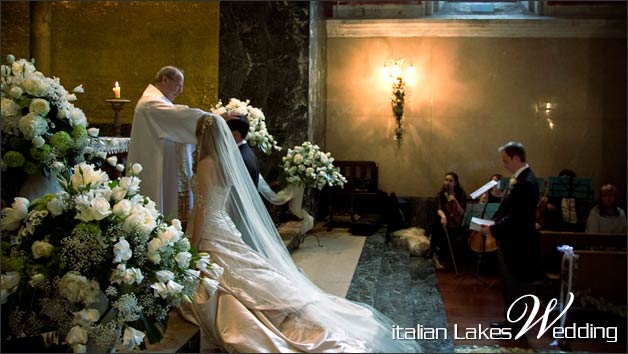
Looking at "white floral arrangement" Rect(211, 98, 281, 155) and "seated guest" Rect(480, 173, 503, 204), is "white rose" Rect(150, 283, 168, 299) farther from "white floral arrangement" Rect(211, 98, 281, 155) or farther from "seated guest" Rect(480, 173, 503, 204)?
"seated guest" Rect(480, 173, 503, 204)

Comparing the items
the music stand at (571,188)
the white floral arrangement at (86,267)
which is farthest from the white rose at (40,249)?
the music stand at (571,188)

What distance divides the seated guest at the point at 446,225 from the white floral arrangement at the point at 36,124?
20.5 feet

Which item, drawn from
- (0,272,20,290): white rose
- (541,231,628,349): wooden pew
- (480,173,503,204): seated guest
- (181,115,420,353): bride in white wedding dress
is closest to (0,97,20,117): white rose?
(0,272,20,290): white rose

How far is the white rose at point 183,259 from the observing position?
3.56 m

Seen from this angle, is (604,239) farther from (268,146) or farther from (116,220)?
(116,220)

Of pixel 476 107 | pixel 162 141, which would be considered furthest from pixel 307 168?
pixel 476 107

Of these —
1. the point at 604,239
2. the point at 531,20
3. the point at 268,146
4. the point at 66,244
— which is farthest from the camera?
the point at 531,20

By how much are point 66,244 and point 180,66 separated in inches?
285

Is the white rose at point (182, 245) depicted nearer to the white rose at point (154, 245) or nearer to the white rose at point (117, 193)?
the white rose at point (154, 245)

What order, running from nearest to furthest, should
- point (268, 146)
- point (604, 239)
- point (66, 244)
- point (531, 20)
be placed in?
1. point (66, 244)
2. point (604, 239)
3. point (268, 146)
4. point (531, 20)

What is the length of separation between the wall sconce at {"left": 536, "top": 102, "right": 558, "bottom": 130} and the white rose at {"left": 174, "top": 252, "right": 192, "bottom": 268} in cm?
879

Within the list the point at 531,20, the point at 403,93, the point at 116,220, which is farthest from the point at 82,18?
the point at 116,220

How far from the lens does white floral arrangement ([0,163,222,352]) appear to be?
10.7ft

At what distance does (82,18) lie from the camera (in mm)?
10375
